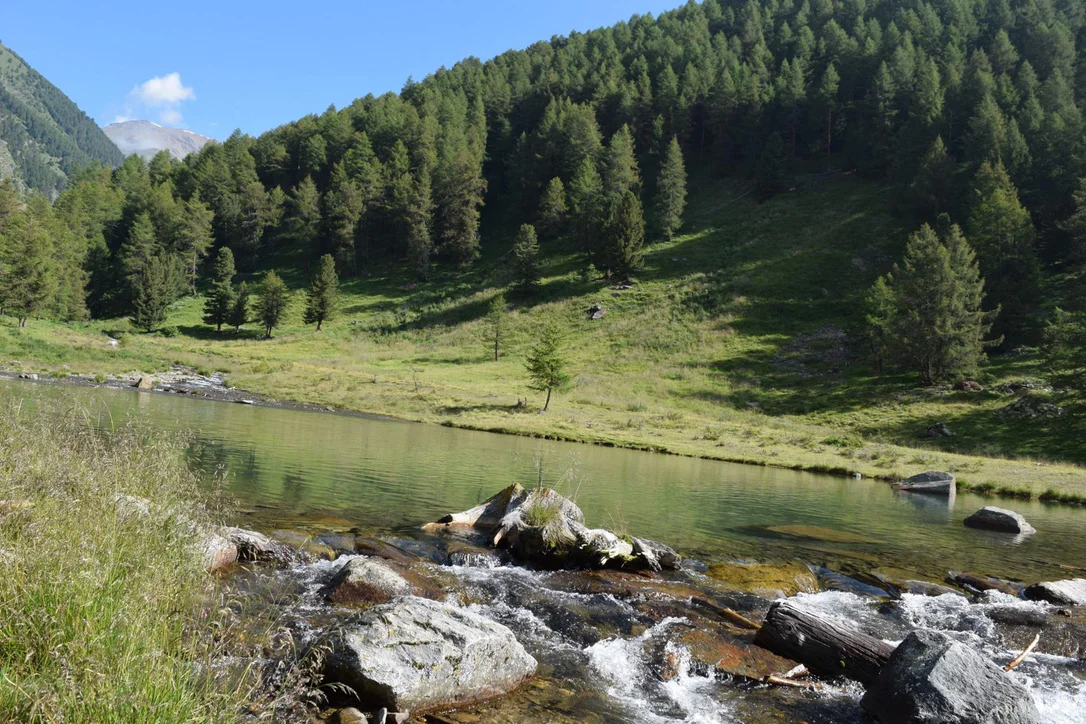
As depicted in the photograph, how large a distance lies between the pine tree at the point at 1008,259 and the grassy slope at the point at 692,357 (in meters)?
7.79

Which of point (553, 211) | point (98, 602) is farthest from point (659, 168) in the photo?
point (98, 602)

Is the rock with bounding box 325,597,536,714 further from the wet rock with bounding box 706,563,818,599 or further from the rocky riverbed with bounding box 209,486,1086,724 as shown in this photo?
the wet rock with bounding box 706,563,818,599

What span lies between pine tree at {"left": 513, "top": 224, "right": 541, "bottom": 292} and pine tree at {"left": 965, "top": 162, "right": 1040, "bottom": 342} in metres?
53.5

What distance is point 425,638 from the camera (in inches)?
284

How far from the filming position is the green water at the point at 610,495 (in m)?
16.5

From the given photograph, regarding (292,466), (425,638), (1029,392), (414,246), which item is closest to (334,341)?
(414,246)

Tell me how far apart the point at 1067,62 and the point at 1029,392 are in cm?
9395

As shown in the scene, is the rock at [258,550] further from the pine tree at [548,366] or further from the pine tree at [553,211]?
the pine tree at [553,211]

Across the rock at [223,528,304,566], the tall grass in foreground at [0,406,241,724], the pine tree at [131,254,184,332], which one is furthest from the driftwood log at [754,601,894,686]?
the pine tree at [131,254,184,332]

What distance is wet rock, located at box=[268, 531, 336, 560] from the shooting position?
11.9 metres

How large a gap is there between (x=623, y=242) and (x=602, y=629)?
80.4 metres

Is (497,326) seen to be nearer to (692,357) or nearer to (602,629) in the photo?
(692,357)

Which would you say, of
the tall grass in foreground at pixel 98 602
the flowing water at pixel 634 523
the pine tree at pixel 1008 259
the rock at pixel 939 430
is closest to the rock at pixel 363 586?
the flowing water at pixel 634 523

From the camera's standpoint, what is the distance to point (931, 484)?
3247cm
